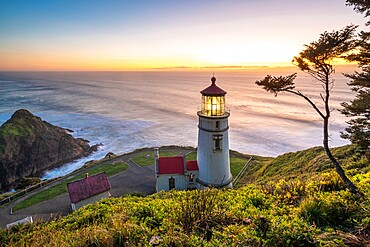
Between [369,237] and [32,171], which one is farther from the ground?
[369,237]


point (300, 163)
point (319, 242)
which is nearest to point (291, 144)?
point (300, 163)

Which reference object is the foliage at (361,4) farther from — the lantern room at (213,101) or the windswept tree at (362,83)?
the lantern room at (213,101)

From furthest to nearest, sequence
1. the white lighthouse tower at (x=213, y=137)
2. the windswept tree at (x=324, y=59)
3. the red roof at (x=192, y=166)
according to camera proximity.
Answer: the red roof at (x=192, y=166), the white lighthouse tower at (x=213, y=137), the windswept tree at (x=324, y=59)

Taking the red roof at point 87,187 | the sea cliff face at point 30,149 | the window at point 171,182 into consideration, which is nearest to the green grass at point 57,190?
the red roof at point 87,187

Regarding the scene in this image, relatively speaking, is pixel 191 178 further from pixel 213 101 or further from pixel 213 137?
pixel 213 101

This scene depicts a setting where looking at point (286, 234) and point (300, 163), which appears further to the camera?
point (300, 163)

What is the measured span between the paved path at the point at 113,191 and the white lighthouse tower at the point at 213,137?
5.32 meters

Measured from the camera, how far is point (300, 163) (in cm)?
1747

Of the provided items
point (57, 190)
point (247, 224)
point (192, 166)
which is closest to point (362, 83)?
point (247, 224)

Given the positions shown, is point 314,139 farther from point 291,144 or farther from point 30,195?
point 30,195

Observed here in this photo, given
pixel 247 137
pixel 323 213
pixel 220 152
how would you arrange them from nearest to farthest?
pixel 323 213, pixel 220 152, pixel 247 137

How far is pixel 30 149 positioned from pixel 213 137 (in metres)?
27.6

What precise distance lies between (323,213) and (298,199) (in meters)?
1.22

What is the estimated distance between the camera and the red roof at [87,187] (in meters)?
15.6
